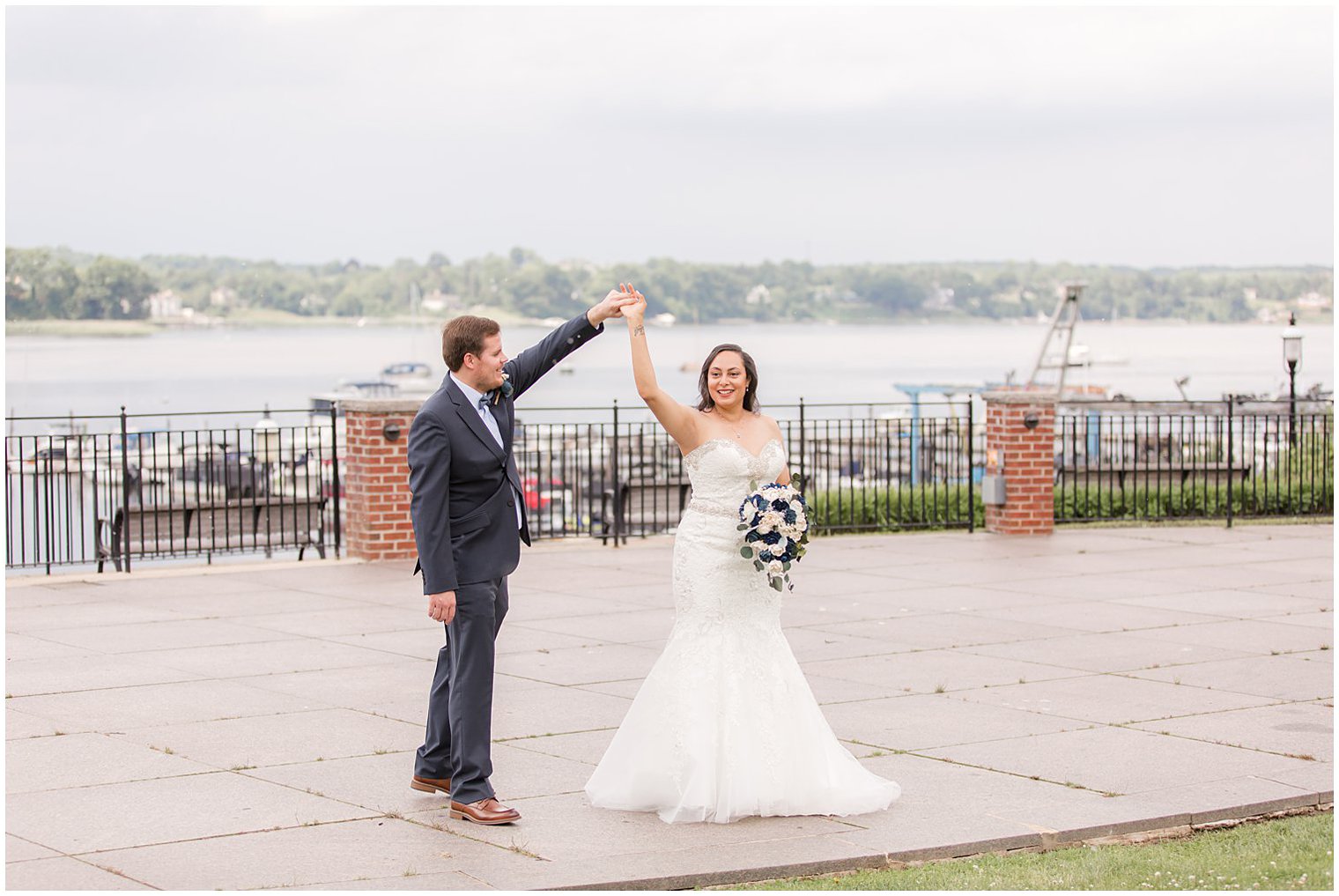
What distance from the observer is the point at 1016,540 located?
54.3ft

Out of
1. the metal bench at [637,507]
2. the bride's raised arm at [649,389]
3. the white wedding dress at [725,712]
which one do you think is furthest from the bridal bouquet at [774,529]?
the metal bench at [637,507]

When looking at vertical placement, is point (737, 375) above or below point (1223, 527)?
above

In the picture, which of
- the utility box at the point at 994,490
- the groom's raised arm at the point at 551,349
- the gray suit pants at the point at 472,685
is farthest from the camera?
the utility box at the point at 994,490

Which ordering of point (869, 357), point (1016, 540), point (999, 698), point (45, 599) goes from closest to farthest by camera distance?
point (999, 698) → point (45, 599) → point (1016, 540) → point (869, 357)

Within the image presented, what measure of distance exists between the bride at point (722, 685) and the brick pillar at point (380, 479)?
818cm

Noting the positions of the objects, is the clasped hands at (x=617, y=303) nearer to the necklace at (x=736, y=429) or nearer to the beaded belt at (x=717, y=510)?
the necklace at (x=736, y=429)

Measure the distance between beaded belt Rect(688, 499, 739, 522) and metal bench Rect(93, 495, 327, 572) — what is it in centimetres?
912

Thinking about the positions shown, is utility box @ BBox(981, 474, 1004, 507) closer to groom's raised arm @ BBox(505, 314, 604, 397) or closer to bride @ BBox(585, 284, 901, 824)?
bride @ BBox(585, 284, 901, 824)

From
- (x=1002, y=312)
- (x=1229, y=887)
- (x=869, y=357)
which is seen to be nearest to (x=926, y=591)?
(x=1229, y=887)

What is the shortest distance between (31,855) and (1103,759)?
14.8 feet

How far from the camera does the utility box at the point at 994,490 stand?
16.9m

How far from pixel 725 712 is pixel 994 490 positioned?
35.8 feet

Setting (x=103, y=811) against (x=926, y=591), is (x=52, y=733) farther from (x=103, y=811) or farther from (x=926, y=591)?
(x=926, y=591)

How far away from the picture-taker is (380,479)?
48.5 feet
